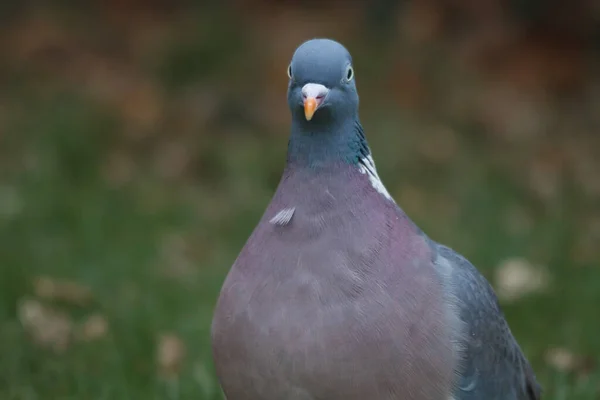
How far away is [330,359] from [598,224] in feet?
11.0

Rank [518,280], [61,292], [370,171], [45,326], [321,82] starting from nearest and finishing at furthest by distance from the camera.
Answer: [321,82]
[370,171]
[45,326]
[61,292]
[518,280]

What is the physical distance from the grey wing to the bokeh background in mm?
854

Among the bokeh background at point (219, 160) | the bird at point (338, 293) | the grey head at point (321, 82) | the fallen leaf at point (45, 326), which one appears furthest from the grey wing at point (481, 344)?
the fallen leaf at point (45, 326)

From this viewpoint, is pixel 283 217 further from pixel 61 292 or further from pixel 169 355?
pixel 61 292

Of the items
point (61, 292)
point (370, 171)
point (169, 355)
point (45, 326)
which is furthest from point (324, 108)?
point (61, 292)

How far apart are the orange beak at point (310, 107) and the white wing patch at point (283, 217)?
26 cm

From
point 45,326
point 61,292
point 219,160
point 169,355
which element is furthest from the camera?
point 219,160

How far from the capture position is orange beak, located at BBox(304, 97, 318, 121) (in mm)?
2598

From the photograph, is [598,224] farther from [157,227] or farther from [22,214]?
[22,214]

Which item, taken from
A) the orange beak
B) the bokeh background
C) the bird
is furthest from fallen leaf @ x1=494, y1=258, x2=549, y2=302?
the orange beak

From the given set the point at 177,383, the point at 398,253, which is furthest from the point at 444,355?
the point at 177,383

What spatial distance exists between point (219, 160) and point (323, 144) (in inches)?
139

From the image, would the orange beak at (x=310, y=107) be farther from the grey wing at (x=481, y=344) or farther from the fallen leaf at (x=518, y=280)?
the fallen leaf at (x=518, y=280)

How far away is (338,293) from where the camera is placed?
8.45ft
